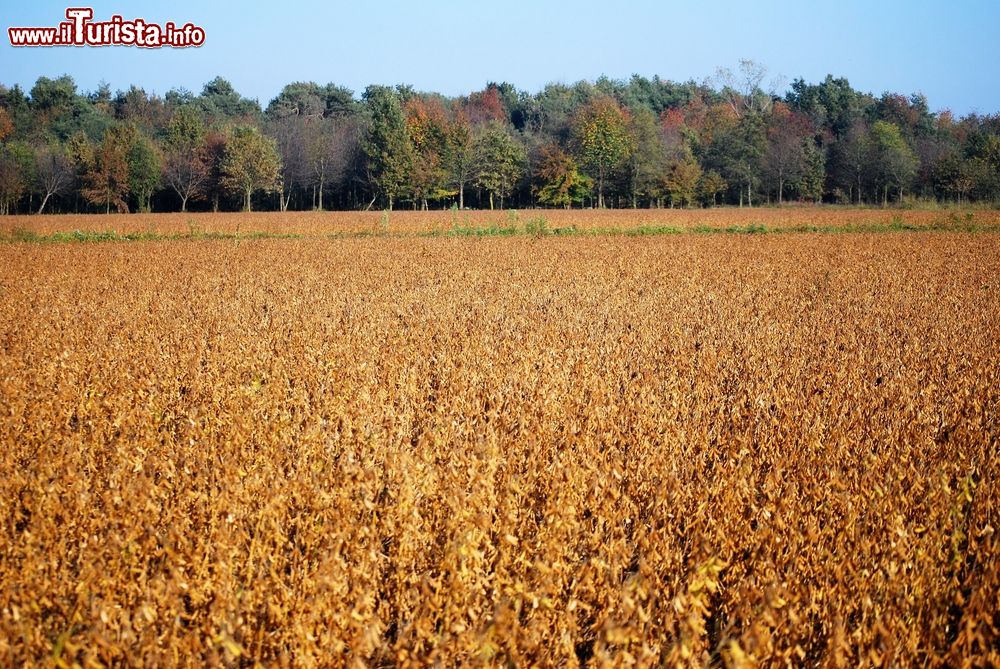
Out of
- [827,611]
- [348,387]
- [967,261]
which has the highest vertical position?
[967,261]

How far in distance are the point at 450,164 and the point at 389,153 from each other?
575 cm

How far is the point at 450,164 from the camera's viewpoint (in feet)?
230

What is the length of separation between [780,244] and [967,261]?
6764mm

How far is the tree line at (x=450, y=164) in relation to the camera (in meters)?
→ 61.5

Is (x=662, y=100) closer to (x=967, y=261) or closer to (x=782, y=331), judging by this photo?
(x=967, y=261)

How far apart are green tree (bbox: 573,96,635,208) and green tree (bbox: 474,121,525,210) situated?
7.42 m

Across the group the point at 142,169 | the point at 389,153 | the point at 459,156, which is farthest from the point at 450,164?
the point at 142,169

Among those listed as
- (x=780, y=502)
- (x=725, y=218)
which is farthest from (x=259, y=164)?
(x=780, y=502)

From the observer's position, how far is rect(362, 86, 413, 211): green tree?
67875mm

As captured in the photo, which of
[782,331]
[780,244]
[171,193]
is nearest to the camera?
[782,331]

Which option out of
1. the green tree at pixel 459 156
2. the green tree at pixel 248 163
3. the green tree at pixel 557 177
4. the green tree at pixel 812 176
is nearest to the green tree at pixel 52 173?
the green tree at pixel 248 163

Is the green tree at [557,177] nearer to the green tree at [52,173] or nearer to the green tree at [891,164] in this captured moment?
the green tree at [891,164]

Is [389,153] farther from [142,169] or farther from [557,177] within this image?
[142,169]

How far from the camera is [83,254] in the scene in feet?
73.5
